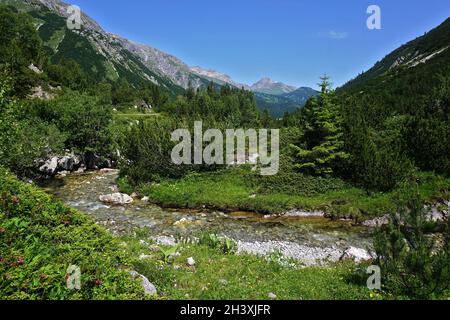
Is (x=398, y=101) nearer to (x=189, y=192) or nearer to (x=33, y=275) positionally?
(x=189, y=192)

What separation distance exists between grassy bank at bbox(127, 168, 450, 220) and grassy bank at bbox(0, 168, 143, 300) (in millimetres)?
16463

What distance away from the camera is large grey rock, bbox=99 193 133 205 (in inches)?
1124

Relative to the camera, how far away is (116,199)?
28719 millimetres

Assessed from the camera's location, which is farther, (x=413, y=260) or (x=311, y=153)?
(x=311, y=153)

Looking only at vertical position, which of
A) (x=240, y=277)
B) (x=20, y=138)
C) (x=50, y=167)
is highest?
(x=20, y=138)

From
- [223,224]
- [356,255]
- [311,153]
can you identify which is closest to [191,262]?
[356,255]

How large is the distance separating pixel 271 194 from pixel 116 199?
13.4 m

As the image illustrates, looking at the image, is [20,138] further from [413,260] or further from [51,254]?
[413,260]

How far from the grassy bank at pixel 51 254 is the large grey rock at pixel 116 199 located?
16.5 m

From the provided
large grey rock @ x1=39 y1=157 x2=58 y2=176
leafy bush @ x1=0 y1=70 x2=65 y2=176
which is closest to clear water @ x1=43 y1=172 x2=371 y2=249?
leafy bush @ x1=0 y1=70 x2=65 y2=176

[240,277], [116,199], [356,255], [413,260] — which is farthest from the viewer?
[116,199]
